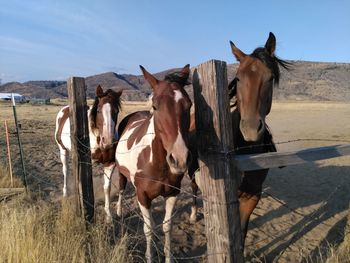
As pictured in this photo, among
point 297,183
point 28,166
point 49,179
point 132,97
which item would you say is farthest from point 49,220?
point 132,97

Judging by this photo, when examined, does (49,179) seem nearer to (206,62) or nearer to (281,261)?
(281,261)

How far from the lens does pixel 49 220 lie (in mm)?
4230

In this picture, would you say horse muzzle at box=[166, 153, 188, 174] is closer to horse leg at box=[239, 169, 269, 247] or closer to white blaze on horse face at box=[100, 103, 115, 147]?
horse leg at box=[239, 169, 269, 247]

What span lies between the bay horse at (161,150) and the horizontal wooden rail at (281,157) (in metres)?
0.51

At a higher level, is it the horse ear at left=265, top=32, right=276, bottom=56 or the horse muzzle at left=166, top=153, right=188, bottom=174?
the horse ear at left=265, top=32, right=276, bottom=56

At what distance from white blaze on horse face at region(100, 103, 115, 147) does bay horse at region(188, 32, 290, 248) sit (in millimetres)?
1667

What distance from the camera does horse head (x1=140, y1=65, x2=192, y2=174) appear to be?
272 cm

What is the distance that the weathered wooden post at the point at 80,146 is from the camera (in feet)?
13.6

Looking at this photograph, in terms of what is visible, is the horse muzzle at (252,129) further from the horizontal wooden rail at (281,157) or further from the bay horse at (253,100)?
the horizontal wooden rail at (281,157)

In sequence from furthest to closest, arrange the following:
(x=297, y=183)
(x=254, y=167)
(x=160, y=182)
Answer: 1. (x=297, y=183)
2. (x=160, y=182)
3. (x=254, y=167)

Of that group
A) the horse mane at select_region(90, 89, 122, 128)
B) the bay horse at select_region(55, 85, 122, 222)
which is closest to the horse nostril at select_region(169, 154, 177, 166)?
the bay horse at select_region(55, 85, 122, 222)

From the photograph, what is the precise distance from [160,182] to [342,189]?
5427 millimetres

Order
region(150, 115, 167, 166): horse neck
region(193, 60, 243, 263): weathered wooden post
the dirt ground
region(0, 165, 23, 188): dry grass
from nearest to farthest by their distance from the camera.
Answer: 1. region(193, 60, 243, 263): weathered wooden post
2. region(150, 115, 167, 166): horse neck
3. the dirt ground
4. region(0, 165, 23, 188): dry grass

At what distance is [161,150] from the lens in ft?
11.7
